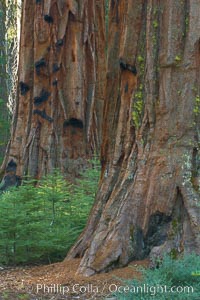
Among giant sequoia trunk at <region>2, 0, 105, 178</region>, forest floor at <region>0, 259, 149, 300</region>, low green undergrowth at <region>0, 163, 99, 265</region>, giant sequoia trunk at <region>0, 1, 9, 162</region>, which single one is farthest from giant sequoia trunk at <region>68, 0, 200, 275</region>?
giant sequoia trunk at <region>0, 1, 9, 162</region>

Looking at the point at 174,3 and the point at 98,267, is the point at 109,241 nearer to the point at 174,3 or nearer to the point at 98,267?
the point at 98,267

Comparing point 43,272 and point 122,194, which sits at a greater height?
point 122,194

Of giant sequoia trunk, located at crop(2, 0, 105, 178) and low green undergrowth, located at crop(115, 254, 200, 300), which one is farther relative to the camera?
giant sequoia trunk, located at crop(2, 0, 105, 178)

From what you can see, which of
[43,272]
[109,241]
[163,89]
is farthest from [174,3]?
[43,272]

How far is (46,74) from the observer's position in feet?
45.7

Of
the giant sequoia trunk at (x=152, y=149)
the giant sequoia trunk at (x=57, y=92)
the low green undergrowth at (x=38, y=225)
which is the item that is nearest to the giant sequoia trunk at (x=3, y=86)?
the giant sequoia trunk at (x=57, y=92)

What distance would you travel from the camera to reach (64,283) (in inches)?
236

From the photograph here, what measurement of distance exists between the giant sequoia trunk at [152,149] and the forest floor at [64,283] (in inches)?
7.3

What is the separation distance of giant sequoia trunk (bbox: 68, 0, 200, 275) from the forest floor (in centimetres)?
19

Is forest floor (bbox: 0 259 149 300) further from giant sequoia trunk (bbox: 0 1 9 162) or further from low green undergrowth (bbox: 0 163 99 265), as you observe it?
giant sequoia trunk (bbox: 0 1 9 162)

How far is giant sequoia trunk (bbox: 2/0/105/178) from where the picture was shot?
1359cm

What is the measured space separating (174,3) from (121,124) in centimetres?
155

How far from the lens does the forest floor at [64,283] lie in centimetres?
557

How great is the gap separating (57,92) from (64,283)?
27.0 feet
